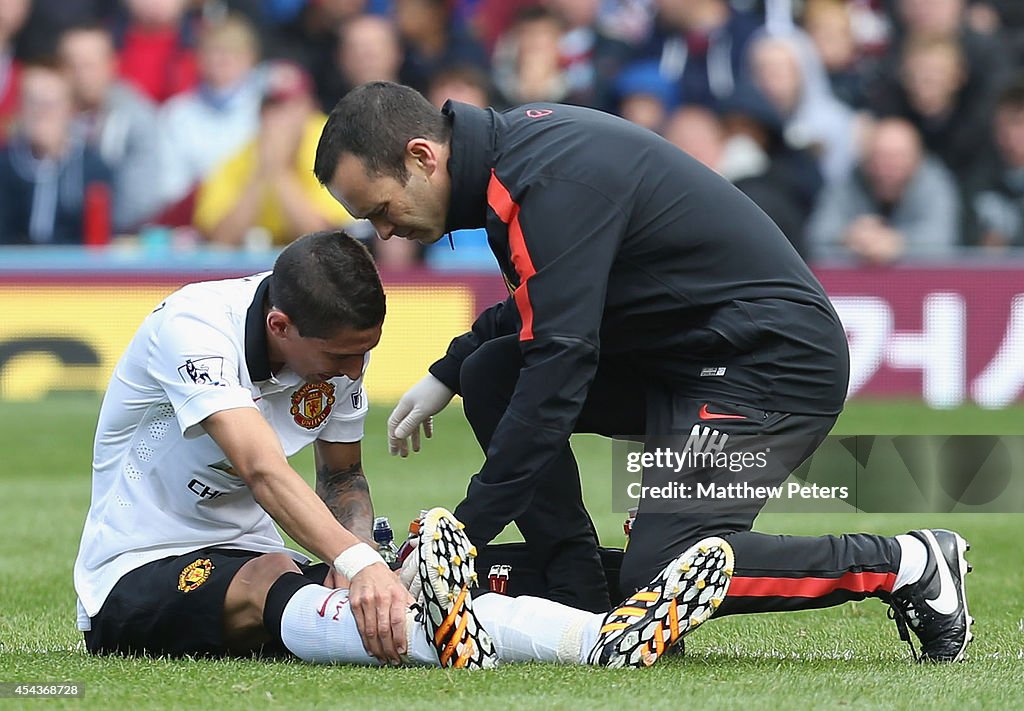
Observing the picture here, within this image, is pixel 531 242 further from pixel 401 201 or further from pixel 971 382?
pixel 971 382

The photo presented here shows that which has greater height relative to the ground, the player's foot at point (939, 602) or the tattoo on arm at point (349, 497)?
the tattoo on arm at point (349, 497)

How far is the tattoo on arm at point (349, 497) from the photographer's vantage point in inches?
191

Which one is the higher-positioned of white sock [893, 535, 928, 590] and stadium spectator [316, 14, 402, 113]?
stadium spectator [316, 14, 402, 113]

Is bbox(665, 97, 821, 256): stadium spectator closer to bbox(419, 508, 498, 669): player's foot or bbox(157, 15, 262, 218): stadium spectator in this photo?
bbox(157, 15, 262, 218): stadium spectator

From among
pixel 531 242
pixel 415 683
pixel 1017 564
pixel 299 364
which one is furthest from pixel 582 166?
pixel 1017 564

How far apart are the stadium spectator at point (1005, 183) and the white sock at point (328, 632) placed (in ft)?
31.7

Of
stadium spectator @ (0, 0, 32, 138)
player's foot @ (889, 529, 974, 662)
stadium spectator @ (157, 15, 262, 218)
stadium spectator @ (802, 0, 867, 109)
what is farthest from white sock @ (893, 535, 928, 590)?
stadium spectator @ (0, 0, 32, 138)

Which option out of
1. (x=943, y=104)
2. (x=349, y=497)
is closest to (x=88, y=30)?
(x=943, y=104)

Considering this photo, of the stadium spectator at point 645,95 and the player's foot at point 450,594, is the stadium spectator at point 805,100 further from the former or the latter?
the player's foot at point 450,594

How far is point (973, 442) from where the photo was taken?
346 inches

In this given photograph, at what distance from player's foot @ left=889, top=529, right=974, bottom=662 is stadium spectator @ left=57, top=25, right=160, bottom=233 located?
10651 millimetres

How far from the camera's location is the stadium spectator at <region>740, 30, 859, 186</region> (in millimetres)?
13203
